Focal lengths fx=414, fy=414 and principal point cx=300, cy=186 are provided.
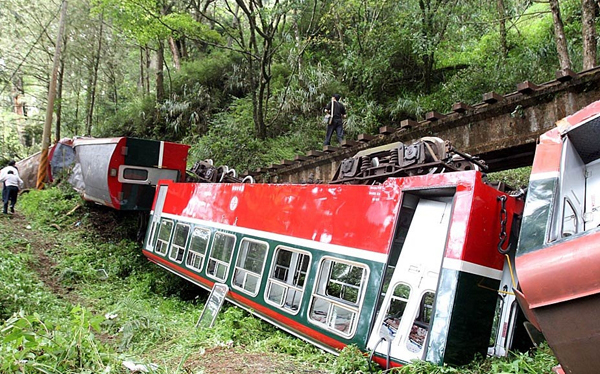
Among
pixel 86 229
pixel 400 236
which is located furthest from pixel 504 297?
pixel 86 229

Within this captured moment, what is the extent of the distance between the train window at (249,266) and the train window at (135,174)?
6.42m

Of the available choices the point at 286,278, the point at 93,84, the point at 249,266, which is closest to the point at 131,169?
the point at 249,266

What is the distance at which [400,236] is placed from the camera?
5.11 metres

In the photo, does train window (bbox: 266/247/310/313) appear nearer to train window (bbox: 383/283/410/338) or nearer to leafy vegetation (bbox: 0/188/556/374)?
leafy vegetation (bbox: 0/188/556/374)

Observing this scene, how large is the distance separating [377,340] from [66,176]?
16252 millimetres

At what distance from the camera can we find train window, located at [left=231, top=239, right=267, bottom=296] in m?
6.92

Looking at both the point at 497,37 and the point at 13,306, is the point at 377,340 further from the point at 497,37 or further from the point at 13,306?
the point at 497,37

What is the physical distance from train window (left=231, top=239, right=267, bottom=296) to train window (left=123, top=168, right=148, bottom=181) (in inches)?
253

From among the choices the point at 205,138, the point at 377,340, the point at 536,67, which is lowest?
the point at 377,340

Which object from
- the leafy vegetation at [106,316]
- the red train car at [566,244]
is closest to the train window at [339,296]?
the leafy vegetation at [106,316]

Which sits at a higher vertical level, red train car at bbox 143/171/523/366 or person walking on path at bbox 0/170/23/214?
red train car at bbox 143/171/523/366

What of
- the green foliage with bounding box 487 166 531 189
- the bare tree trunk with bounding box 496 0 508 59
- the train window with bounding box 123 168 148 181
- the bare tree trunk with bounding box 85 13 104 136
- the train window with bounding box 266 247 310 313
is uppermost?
the bare tree trunk with bounding box 496 0 508 59

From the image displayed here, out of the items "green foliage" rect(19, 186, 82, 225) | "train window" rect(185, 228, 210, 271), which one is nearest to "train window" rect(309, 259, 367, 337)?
"train window" rect(185, 228, 210, 271)

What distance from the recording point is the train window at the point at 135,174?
40.5 feet
